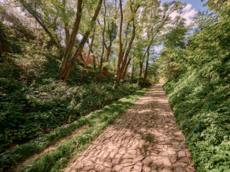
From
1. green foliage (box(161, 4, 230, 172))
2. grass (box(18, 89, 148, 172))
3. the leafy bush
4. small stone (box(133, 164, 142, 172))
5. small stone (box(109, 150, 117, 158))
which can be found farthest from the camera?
the leafy bush

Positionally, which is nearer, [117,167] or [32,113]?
[117,167]

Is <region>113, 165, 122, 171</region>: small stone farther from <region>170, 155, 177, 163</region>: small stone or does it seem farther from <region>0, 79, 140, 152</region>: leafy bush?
<region>0, 79, 140, 152</region>: leafy bush

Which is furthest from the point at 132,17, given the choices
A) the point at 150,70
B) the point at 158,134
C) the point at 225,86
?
the point at 150,70

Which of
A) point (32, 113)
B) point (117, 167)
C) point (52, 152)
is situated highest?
point (32, 113)

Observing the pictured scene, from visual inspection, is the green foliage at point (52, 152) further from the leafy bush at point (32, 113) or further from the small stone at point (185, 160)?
the small stone at point (185, 160)

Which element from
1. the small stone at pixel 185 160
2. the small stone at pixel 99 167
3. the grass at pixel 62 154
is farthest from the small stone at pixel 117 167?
the small stone at pixel 185 160

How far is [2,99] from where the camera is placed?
4.59m

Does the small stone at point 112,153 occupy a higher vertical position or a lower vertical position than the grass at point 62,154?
lower

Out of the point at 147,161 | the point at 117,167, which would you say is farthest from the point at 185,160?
the point at 117,167

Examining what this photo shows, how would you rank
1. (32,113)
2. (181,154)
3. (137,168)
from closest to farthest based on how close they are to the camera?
(137,168) → (181,154) → (32,113)

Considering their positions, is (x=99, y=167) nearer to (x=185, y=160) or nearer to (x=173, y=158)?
(x=173, y=158)

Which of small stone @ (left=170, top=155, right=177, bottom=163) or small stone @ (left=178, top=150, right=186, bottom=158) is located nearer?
small stone @ (left=170, top=155, right=177, bottom=163)

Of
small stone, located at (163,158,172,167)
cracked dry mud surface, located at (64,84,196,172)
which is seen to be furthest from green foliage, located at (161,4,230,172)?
small stone, located at (163,158,172,167)

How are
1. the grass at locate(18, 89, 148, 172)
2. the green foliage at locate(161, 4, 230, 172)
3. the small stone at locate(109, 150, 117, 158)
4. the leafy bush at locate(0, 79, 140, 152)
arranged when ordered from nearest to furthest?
1. the green foliage at locate(161, 4, 230, 172)
2. the grass at locate(18, 89, 148, 172)
3. the small stone at locate(109, 150, 117, 158)
4. the leafy bush at locate(0, 79, 140, 152)
